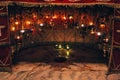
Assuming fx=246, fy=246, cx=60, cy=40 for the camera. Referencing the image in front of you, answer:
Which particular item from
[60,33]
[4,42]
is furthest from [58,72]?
[60,33]

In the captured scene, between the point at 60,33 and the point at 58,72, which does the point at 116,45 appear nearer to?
the point at 58,72

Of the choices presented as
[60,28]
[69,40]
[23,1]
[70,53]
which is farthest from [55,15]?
[23,1]

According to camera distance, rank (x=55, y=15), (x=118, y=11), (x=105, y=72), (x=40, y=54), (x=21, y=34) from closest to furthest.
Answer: (x=118, y=11), (x=105, y=72), (x=40, y=54), (x=21, y=34), (x=55, y=15)

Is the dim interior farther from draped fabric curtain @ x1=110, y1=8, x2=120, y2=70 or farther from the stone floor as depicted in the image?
draped fabric curtain @ x1=110, y1=8, x2=120, y2=70

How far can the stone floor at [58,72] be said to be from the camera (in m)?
12.6

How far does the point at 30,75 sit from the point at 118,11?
5.58 m

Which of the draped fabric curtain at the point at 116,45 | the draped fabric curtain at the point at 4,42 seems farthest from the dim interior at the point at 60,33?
the draped fabric curtain at the point at 116,45

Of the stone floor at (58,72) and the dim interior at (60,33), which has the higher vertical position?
the dim interior at (60,33)

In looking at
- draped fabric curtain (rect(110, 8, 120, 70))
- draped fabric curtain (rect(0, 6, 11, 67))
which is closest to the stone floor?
draped fabric curtain (rect(110, 8, 120, 70))

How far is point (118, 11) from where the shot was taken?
1229 centimetres

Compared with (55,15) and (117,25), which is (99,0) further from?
(55,15)

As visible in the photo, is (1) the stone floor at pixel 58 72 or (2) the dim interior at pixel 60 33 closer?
(1) the stone floor at pixel 58 72

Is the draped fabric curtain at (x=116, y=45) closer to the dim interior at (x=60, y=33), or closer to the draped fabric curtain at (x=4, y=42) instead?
the dim interior at (x=60, y=33)

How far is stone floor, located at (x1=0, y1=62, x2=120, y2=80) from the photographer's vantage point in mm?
12625
